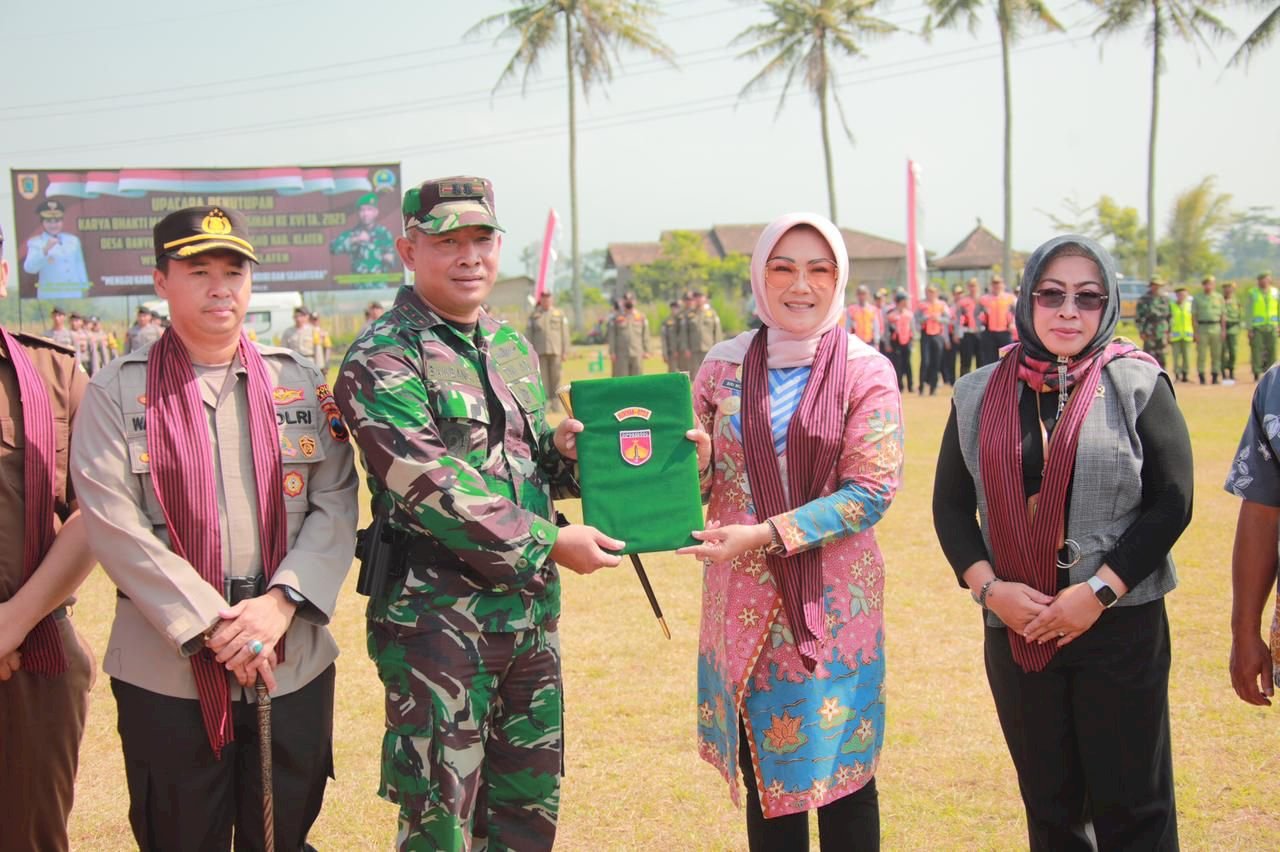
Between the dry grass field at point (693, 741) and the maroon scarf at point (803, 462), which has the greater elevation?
the maroon scarf at point (803, 462)

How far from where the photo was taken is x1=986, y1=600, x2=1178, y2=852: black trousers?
103 inches

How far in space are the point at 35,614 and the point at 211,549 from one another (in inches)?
20.4

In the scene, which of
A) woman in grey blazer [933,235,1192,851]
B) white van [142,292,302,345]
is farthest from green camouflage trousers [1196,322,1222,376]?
white van [142,292,302,345]

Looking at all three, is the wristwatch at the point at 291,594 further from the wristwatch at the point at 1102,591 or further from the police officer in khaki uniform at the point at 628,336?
the police officer in khaki uniform at the point at 628,336

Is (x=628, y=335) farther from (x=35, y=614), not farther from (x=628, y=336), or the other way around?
(x=35, y=614)

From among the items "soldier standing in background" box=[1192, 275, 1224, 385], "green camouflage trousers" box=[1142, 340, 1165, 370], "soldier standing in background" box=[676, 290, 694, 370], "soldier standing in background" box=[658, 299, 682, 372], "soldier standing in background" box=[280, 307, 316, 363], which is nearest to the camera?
"soldier standing in background" box=[1192, 275, 1224, 385]

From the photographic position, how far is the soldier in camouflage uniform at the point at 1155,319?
1892cm

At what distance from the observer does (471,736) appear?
101 inches

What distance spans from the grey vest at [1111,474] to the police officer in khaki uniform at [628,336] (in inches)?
695

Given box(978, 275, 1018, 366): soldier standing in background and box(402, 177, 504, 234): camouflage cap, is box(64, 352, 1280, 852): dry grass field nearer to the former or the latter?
box(402, 177, 504, 234): camouflage cap

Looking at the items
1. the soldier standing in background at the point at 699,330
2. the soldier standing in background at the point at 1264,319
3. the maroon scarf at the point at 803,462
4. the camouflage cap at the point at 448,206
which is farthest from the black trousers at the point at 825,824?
the soldier standing in background at the point at 1264,319

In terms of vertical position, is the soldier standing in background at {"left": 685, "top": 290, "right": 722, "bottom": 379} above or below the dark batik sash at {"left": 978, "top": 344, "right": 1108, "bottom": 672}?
above

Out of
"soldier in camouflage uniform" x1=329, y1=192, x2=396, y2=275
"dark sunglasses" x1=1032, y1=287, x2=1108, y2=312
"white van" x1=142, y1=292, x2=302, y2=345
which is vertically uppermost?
"soldier in camouflage uniform" x1=329, y1=192, x2=396, y2=275

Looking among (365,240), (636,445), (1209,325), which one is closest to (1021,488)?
(636,445)
